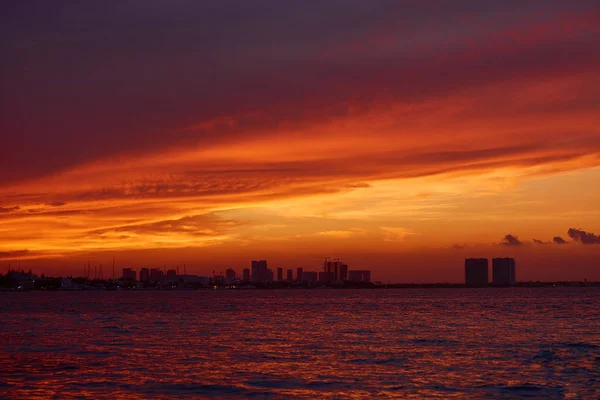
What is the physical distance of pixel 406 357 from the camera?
2021 inches

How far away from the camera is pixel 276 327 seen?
85.2 meters

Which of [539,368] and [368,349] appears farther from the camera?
[368,349]

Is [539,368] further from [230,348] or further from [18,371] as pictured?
[18,371]

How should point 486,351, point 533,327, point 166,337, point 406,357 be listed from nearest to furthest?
point 406,357 < point 486,351 < point 166,337 < point 533,327

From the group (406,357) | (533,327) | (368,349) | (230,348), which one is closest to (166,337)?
(230,348)

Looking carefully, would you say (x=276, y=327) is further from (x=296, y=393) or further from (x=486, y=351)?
(x=296, y=393)

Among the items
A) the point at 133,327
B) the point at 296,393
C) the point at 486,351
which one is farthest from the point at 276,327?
the point at 296,393

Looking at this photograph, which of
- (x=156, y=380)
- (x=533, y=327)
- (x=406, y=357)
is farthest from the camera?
(x=533, y=327)

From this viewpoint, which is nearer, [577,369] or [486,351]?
[577,369]

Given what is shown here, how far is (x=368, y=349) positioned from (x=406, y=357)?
6.18m

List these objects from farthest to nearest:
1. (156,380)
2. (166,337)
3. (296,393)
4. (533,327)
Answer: (533,327) < (166,337) < (156,380) < (296,393)

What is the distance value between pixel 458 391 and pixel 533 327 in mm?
49278

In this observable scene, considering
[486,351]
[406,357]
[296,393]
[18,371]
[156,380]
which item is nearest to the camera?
[296,393]

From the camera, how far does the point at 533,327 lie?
82.0 meters
